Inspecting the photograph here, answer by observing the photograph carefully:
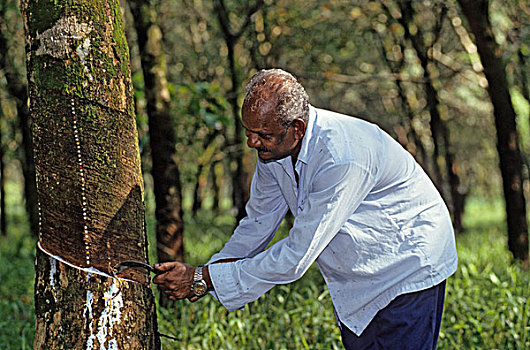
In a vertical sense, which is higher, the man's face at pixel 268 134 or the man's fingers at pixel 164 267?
the man's face at pixel 268 134

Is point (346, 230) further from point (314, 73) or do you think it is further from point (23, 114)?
point (314, 73)

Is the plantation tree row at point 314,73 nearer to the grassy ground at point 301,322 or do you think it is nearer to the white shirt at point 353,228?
the grassy ground at point 301,322

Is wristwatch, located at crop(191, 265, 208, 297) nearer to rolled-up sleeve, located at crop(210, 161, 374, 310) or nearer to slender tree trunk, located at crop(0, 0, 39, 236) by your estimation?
rolled-up sleeve, located at crop(210, 161, 374, 310)

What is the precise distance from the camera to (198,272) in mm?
2777

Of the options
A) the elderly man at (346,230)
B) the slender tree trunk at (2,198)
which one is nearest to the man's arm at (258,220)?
the elderly man at (346,230)

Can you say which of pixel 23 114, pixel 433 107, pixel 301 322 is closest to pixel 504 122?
pixel 433 107

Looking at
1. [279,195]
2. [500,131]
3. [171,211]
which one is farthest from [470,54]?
[279,195]

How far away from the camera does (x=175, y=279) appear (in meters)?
2.72

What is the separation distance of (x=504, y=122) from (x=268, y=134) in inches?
240

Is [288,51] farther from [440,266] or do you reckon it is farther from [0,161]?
[440,266]

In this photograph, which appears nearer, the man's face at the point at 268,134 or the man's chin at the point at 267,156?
the man's face at the point at 268,134

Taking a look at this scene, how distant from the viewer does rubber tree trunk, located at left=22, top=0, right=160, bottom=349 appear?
2586 millimetres

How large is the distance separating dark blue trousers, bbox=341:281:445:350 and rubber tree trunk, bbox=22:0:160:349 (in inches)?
43.8

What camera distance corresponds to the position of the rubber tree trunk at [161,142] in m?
6.06
